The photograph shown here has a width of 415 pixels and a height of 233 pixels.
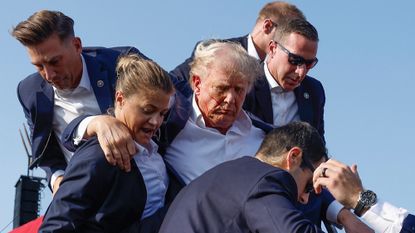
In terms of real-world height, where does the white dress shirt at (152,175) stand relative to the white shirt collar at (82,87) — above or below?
below

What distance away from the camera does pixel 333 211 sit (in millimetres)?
5684

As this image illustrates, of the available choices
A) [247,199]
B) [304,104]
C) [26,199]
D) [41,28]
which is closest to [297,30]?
[304,104]

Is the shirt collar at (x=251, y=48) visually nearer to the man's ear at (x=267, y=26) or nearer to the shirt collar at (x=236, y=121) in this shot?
the man's ear at (x=267, y=26)

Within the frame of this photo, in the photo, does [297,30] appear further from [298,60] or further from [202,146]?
[202,146]

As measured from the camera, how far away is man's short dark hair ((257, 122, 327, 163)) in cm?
458

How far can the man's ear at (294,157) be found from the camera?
453 cm

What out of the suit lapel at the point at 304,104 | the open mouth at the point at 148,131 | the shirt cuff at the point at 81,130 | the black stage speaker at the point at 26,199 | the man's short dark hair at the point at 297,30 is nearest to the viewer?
the open mouth at the point at 148,131

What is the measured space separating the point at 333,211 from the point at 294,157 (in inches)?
48.1

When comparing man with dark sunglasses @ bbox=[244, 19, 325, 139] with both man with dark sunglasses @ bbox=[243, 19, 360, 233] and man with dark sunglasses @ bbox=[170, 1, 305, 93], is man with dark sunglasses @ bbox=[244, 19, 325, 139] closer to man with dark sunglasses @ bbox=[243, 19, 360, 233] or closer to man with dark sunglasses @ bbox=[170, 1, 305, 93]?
man with dark sunglasses @ bbox=[243, 19, 360, 233]

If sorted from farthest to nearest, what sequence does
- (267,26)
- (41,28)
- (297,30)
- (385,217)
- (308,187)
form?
(267,26) → (297,30) → (41,28) → (385,217) → (308,187)

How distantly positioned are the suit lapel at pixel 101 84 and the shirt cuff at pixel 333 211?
1.41 m

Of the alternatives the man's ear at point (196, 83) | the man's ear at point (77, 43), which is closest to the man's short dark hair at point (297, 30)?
the man's ear at point (196, 83)

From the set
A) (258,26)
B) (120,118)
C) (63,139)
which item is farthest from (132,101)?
(258,26)

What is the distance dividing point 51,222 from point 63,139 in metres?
0.73
